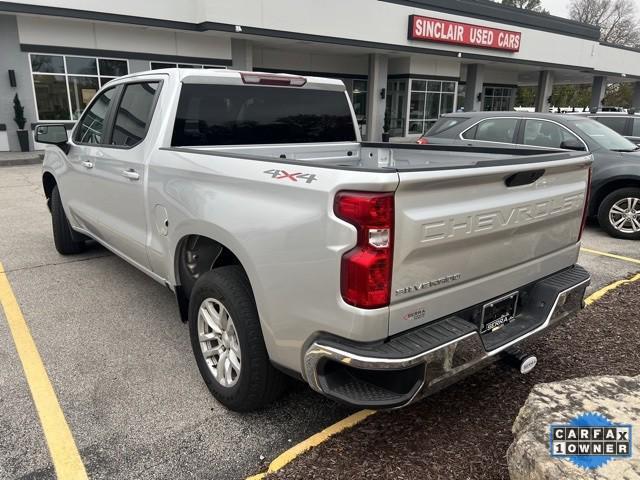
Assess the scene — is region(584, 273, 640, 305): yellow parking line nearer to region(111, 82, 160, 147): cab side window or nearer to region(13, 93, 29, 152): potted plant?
region(111, 82, 160, 147): cab side window

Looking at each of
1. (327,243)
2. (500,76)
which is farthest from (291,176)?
(500,76)

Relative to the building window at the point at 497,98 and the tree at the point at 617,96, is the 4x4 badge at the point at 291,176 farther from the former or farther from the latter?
the tree at the point at 617,96

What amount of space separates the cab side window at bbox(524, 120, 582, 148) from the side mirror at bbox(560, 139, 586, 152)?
41 millimetres

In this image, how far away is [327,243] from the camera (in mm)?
2135

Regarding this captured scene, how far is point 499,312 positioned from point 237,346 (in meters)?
1.47

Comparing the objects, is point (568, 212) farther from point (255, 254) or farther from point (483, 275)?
point (255, 254)

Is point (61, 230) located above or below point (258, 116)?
below

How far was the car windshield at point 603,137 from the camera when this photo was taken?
7.50 m

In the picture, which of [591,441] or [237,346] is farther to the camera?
[237,346]

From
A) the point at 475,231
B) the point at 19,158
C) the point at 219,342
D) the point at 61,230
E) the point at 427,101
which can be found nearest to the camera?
the point at 475,231

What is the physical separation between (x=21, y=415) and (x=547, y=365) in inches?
135

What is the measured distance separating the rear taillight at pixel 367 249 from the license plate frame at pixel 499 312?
2.61 feet

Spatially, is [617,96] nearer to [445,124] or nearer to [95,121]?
[445,124]

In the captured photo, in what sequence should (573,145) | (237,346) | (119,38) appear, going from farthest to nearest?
(119,38), (573,145), (237,346)
